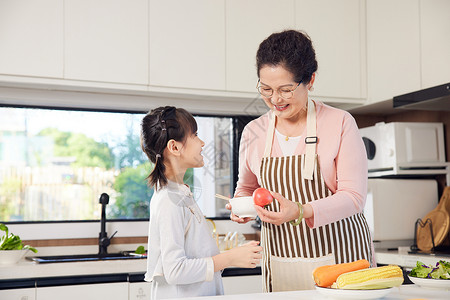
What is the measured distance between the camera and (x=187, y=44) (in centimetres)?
298

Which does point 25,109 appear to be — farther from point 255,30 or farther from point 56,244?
point 255,30

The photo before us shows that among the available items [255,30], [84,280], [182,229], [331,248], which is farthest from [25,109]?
[331,248]

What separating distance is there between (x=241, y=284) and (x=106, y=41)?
4.78 feet

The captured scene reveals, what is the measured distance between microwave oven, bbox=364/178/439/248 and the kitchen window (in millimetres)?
1011

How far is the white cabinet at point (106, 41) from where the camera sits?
9.01 ft

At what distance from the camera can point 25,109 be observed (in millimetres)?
3111

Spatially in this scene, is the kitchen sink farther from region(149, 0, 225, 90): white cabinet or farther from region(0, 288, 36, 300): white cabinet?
region(149, 0, 225, 90): white cabinet

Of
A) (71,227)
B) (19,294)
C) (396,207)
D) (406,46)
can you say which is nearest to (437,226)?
(396,207)

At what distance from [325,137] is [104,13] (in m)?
1.55

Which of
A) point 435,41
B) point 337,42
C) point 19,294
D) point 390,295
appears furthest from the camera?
point 337,42

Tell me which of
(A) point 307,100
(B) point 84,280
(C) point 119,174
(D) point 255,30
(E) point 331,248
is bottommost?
(B) point 84,280

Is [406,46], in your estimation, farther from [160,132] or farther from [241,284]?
[160,132]

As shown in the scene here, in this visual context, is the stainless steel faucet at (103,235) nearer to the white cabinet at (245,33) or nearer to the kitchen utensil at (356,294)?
the white cabinet at (245,33)

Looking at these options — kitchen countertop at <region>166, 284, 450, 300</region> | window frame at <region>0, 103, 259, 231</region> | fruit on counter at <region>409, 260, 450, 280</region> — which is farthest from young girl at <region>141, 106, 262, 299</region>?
window frame at <region>0, 103, 259, 231</region>
